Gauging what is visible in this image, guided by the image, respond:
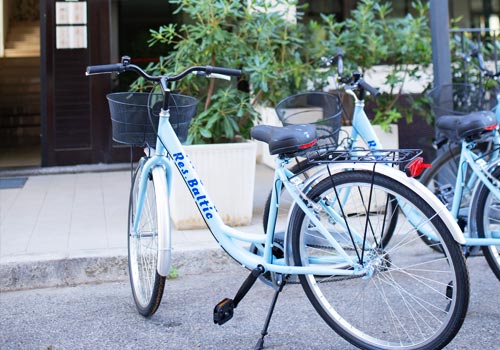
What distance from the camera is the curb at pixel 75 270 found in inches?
157

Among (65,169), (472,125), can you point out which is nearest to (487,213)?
(472,125)

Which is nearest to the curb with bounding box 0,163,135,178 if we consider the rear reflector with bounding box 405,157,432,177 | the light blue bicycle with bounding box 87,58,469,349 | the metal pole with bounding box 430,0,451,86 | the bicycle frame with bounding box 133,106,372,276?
the metal pole with bounding box 430,0,451,86

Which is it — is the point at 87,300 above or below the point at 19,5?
below

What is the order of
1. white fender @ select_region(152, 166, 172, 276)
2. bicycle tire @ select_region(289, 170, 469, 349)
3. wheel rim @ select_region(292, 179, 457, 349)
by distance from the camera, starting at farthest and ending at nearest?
white fender @ select_region(152, 166, 172, 276)
wheel rim @ select_region(292, 179, 457, 349)
bicycle tire @ select_region(289, 170, 469, 349)

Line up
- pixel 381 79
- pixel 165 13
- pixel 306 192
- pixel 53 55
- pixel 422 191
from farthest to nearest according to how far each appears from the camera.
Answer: pixel 165 13 < pixel 53 55 < pixel 381 79 < pixel 306 192 < pixel 422 191

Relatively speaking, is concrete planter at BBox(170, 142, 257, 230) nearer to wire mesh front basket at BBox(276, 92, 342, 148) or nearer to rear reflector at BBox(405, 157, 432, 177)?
wire mesh front basket at BBox(276, 92, 342, 148)

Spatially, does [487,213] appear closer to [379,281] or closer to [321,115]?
[379,281]

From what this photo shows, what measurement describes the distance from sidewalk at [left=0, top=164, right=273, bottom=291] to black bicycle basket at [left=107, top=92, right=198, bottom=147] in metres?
1.13

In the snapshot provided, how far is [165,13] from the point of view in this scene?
7.97m

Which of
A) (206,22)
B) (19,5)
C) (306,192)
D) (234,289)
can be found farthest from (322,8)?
(19,5)

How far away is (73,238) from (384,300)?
7.75ft

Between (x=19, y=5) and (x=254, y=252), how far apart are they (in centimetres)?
1565

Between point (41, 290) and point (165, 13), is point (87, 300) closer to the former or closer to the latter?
point (41, 290)

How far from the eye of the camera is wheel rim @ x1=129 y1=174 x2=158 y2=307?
338 cm
